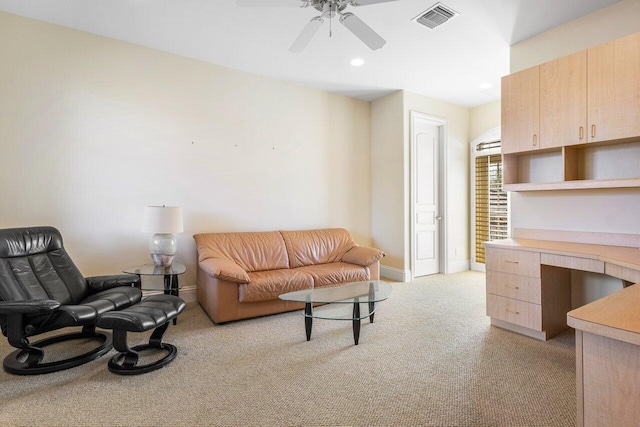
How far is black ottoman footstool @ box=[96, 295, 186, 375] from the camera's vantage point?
2.13m

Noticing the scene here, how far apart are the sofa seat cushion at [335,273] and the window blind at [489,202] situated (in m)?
2.63

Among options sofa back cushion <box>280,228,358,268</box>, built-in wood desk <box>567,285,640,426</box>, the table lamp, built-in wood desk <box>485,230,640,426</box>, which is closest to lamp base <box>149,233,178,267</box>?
the table lamp

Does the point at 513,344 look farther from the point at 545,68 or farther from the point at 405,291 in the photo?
the point at 545,68

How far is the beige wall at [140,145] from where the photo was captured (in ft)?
9.95

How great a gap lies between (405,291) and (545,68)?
286 centimetres

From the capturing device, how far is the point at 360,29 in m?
2.41

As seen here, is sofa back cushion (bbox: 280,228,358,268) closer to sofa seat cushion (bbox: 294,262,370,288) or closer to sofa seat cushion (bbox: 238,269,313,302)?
sofa seat cushion (bbox: 294,262,370,288)

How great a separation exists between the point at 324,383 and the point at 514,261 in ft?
6.31

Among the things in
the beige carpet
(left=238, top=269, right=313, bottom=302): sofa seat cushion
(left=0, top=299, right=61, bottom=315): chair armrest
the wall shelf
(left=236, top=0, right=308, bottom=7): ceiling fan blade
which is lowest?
the beige carpet

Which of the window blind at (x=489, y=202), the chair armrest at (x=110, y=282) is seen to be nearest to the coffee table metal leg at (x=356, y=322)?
the chair armrest at (x=110, y=282)

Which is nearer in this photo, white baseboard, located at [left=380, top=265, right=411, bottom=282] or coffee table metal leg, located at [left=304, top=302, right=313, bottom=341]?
coffee table metal leg, located at [left=304, top=302, right=313, bottom=341]

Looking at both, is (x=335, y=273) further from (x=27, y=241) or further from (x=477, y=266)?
(x=477, y=266)

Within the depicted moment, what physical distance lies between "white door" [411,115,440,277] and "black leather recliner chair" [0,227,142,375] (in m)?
3.81

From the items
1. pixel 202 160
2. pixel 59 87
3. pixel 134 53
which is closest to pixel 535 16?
pixel 202 160
